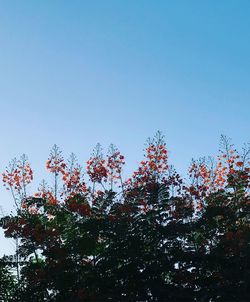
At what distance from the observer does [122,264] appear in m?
14.7

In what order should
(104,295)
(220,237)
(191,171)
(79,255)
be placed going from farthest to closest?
(191,171) < (220,237) < (79,255) < (104,295)

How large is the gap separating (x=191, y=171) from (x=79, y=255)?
8.24 meters

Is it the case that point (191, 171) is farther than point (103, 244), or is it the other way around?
point (191, 171)

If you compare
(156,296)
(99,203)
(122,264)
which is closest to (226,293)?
(156,296)

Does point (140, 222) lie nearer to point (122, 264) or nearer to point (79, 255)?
point (122, 264)

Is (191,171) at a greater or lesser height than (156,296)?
greater

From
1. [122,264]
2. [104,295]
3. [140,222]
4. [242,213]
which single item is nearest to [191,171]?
[242,213]

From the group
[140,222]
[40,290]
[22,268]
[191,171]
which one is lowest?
[40,290]

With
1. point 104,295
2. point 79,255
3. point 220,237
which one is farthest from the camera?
point 220,237

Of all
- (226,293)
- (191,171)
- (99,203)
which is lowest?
(226,293)

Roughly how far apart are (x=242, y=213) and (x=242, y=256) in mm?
2043

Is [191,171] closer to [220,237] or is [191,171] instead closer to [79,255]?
[220,237]

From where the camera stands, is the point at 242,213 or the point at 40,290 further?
the point at 242,213

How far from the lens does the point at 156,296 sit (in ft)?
46.2
